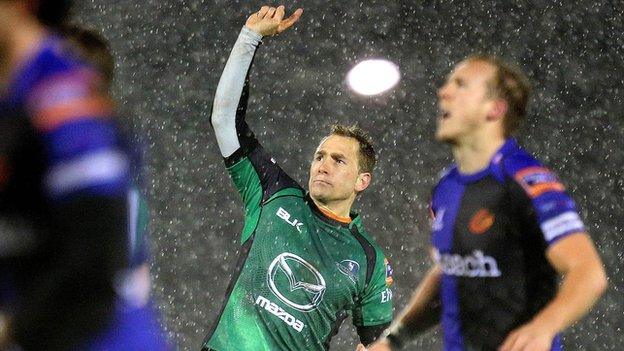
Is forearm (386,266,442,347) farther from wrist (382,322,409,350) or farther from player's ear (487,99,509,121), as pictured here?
player's ear (487,99,509,121)

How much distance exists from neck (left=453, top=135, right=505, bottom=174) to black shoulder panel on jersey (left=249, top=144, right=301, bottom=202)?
1.32m

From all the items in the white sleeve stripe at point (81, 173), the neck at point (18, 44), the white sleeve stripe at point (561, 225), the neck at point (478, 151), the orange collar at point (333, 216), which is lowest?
the orange collar at point (333, 216)

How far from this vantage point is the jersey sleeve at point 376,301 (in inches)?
147

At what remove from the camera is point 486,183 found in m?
2.37

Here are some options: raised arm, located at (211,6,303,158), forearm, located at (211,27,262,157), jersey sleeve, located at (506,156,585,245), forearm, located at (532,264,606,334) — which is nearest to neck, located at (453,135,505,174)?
jersey sleeve, located at (506,156,585,245)

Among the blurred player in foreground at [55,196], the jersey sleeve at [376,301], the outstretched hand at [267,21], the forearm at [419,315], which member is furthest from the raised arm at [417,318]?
the blurred player in foreground at [55,196]

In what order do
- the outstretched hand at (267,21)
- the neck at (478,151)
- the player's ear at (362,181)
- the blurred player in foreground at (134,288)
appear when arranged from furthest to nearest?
the player's ear at (362,181) → the outstretched hand at (267,21) → the neck at (478,151) → the blurred player in foreground at (134,288)

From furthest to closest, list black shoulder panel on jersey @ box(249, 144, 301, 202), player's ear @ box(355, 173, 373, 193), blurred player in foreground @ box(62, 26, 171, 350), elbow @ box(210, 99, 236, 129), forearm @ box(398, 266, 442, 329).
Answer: player's ear @ box(355, 173, 373, 193) → black shoulder panel on jersey @ box(249, 144, 301, 202) → elbow @ box(210, 99, 236, 129) → forearm @ box(398, 266, 442, 329) → blurred player in foreground @ box(62, 26, 171, 350)

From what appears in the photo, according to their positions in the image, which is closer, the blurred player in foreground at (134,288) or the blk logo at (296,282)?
the blurred player in foreground at (134,288)

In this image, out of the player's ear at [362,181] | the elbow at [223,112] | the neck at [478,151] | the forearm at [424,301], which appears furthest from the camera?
the player's ear at [362,181]

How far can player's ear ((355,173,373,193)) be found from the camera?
3.96 metres

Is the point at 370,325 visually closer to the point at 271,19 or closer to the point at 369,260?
the point at 369,260

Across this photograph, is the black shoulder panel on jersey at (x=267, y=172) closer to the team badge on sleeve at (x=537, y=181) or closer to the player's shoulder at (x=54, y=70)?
the team badge on sleeve at (x=537, y=181)

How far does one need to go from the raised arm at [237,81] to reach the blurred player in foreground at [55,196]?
7.23 ft
